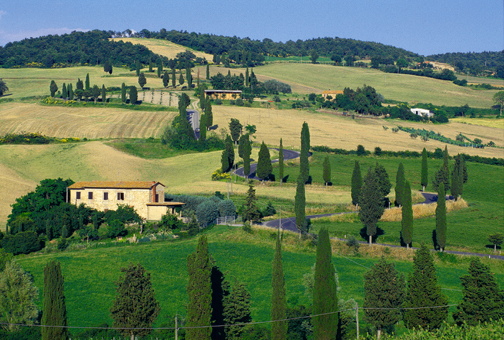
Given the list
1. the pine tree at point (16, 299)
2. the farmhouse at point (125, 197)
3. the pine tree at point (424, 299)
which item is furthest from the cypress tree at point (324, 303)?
the farmhouse at point (125, 197)

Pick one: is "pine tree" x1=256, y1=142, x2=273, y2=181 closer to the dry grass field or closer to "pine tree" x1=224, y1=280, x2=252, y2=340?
the dry grass field

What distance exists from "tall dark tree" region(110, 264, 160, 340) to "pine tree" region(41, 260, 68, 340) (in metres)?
4.53

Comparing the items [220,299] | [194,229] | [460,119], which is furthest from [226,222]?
[460,119]

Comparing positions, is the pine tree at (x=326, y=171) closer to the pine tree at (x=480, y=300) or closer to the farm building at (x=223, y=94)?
the pine tree at (x=480, y=300)

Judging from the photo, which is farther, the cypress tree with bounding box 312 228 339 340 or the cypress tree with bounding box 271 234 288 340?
the cypress tree with bounding box 312 228 339 340

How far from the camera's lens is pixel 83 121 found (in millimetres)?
155500

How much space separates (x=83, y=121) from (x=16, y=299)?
106 m

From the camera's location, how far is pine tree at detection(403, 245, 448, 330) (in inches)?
2012

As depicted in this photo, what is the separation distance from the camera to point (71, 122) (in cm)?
15462

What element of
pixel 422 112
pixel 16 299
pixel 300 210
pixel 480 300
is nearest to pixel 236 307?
pixel 16 299

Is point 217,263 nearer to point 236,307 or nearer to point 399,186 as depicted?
point 236,307

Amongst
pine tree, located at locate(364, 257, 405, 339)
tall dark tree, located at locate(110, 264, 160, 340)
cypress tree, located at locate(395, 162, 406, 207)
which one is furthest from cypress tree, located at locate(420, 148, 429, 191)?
tall dark tree, located at locate(110, 264, 160, 340)

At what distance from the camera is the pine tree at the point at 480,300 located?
50719 millimetres

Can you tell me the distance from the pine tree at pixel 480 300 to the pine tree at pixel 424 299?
1.47 metres
